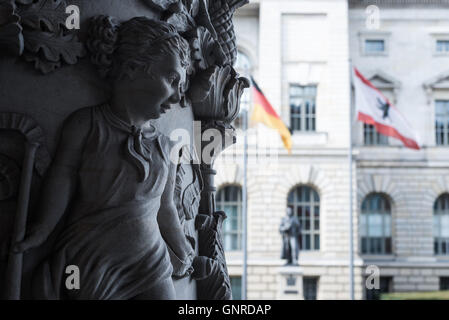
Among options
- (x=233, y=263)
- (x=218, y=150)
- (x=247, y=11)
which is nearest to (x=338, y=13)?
(x=247, y=11)

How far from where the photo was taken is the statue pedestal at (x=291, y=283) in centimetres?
2038

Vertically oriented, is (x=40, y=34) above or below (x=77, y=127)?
above

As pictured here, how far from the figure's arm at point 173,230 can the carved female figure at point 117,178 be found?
133mm

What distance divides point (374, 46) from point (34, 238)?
28.6m

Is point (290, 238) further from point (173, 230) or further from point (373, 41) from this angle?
point (173, 230)

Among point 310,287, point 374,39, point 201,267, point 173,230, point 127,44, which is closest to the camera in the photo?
point 127,44

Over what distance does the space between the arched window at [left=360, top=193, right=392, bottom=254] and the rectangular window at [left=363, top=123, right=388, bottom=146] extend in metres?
2.24

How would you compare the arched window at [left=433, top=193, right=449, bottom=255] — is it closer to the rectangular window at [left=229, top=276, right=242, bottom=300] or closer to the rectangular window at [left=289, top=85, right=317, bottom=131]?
the rectangular window at [left=289, top=85, right=317, bottom=131]

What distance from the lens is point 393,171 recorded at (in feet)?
94.9

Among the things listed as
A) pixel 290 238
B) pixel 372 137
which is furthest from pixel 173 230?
pixel 372 137

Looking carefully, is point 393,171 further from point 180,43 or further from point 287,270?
point 180,43

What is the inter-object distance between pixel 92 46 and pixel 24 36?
26cm

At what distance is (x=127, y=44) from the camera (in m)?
2.54

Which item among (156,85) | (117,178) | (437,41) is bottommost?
(117,178)
